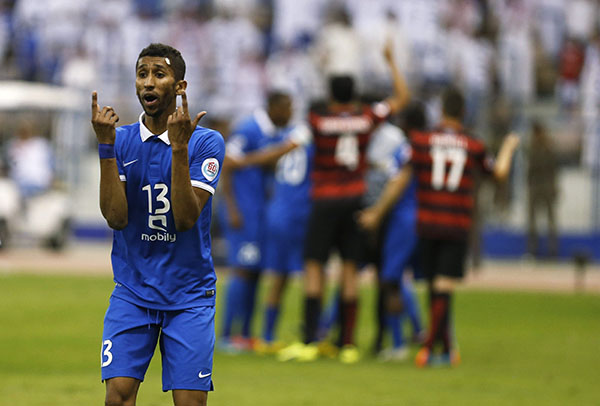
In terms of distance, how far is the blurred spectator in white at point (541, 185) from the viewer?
73.5 feet

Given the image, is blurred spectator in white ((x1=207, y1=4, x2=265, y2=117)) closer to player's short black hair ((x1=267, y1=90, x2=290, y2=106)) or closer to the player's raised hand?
player's short black hair ((x1=267, y1=90, x2=290, y2=106))

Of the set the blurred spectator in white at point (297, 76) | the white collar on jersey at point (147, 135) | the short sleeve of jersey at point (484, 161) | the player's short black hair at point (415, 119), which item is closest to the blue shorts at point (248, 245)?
the player's short black hair at point (415, 119)

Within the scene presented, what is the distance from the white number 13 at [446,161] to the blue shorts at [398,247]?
76cm

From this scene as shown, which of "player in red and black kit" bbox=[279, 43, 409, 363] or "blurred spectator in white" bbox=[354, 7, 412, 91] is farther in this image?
"blurred spectator in white" bbox=[354, 7, 412, 91]

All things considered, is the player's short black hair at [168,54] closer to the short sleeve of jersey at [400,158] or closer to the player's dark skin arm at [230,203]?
the short sleeve of jersey at [400,158]

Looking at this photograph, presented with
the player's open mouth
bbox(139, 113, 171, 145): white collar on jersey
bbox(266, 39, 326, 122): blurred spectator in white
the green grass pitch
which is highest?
bbox(266, 39, 326, 122): blurred spectator in white

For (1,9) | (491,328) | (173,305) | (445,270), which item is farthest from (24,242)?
(173,305)

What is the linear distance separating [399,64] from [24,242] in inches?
339

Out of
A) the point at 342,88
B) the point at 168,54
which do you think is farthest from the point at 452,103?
the point at 168,54

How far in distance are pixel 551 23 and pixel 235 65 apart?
6.99 meters

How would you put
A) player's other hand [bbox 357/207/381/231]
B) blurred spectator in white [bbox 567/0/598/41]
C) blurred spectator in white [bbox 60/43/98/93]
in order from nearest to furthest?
player's other hand [bbox 357/207/381/231], blurred spectator in white [bbox 567/0/598/41], blurred spectator in white [bbox 60/43/98/93]

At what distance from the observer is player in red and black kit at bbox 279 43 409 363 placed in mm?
10844

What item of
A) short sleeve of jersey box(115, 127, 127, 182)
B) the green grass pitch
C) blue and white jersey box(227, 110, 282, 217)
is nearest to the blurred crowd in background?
the green grass pitch

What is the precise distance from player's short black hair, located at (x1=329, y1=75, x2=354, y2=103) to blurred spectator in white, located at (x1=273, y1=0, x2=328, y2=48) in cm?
1533
